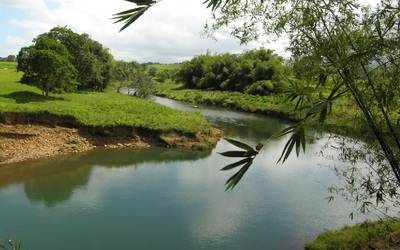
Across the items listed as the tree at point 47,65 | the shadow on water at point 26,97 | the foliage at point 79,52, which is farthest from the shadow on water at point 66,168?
the foliage at point 79,52

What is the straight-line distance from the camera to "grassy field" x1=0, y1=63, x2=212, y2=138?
1819 cm

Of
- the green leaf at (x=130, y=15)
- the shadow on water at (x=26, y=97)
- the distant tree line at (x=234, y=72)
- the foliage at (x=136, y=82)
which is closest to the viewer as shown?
the green leaf at (x=130, y=15)

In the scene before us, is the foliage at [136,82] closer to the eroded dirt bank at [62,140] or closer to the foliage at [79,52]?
the foliage at [79,52]

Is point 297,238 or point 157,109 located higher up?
point 157,109

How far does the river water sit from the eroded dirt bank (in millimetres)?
799

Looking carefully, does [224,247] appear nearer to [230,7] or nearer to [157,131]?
[230,7]

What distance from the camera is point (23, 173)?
46.1ft

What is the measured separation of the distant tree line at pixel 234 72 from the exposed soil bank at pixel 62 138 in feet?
48.5

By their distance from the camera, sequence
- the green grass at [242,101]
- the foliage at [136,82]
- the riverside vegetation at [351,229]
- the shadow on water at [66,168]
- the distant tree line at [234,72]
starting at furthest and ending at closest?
the distant tree line at [234,72]
the foliage at [136,82]
the green grass at [242,101]
the shadow on water at [66,168]
the riverside vegetation at [351,229]

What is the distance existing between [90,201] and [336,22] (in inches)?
391

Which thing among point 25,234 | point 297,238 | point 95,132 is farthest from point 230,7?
point 95,132

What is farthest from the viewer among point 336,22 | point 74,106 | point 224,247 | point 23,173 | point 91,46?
point 91,46

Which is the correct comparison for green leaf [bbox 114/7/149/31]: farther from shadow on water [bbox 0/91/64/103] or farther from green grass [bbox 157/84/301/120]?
green grass [bbox 157/84/301/120]

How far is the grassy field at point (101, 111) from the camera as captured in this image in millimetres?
18188
